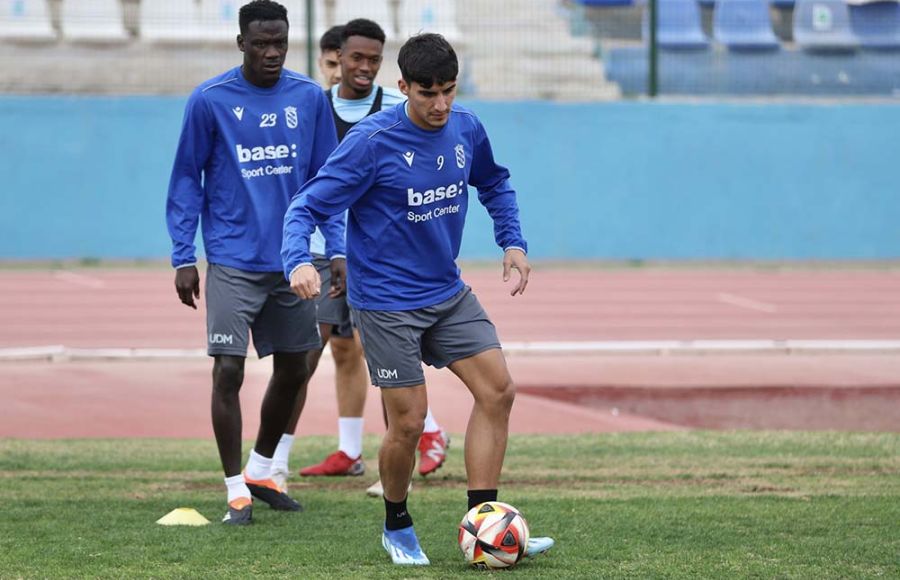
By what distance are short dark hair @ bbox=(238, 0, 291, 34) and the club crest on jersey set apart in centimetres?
45

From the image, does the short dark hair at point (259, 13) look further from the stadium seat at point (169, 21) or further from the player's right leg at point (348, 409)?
the stadium seat at point (169, 21)

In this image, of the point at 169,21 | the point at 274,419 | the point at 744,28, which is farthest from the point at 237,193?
the point at 744,28

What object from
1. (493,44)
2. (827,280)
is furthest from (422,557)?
(493,44)

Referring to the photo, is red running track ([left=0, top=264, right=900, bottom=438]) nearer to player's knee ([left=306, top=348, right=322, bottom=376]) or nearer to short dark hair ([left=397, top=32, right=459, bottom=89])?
player's knee ([left=306, top=348, right=322, bottom=376])

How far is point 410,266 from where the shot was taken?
6098 millimetres

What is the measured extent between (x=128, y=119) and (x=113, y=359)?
10.5m

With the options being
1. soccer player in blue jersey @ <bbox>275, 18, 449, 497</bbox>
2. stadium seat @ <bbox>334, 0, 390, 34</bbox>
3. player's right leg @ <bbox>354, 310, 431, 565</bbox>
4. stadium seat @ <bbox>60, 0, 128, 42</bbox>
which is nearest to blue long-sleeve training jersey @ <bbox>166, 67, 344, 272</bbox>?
soccer player in blue jersey @ <bbox>275, 18, 449, 497</bbox>

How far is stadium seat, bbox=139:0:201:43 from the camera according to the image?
2269 cm

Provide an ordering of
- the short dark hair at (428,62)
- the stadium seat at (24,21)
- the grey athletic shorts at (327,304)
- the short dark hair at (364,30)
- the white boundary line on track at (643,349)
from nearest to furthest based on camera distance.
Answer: the short dark hair at (428,62)
the short dark hair at (364,30)
the grey athletic shorts at (327,304)
the white boundary line on track at (643,349)
the stadium seat at (24,21)

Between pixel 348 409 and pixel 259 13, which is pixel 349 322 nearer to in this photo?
pixel 348 409

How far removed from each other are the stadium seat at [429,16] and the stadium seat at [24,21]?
6123 millimetres

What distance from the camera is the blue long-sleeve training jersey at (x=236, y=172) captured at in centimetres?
699

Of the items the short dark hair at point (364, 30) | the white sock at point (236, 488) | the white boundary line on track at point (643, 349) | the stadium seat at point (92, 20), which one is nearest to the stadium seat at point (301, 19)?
the stadium seat at point (92, 20)

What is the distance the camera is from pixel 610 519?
6945 millimetres
